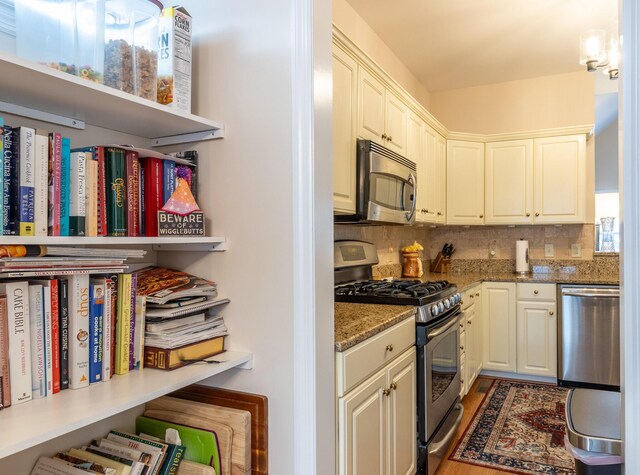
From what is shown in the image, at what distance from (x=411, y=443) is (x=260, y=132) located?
5.27 ft

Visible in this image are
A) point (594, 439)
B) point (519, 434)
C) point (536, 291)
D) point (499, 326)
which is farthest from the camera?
point (499, 326)

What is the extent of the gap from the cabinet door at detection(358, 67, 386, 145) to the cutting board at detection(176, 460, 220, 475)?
5.55 feet

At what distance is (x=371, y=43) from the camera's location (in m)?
3.28

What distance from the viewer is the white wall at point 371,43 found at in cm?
286

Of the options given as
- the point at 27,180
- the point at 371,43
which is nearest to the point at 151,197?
the point at 27,180

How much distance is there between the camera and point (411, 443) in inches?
82.2

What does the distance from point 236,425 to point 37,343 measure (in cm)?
57

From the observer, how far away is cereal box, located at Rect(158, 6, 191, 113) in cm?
124

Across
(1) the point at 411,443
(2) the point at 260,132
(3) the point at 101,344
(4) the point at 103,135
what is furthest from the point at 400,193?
(3) the point at 101,344

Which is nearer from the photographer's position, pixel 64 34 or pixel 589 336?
pixel 64 34

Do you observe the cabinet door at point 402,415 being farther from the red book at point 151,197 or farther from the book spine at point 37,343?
the book spine at point 37,343

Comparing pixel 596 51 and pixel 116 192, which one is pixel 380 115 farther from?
pixel 116 192

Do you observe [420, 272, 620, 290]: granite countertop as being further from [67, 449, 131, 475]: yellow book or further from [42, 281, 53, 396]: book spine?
[42, 281, 53, 396]: book spine

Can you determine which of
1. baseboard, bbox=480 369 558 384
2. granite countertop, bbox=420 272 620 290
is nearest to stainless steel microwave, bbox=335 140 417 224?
granite countertop, bbox=420 272 620 290
